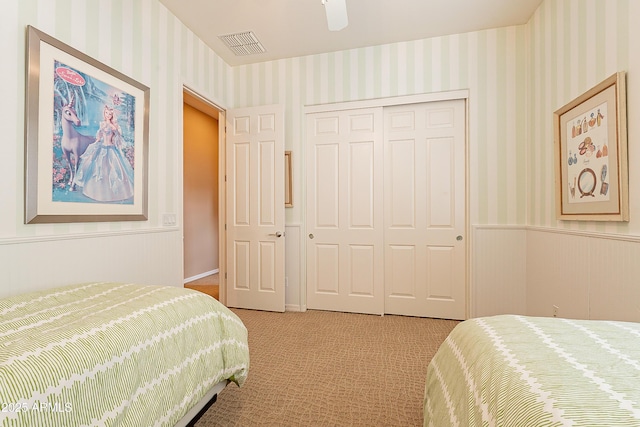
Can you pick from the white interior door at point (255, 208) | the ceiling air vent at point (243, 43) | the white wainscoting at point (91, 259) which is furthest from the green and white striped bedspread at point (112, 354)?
the ceiling air vent at point (243, 43)

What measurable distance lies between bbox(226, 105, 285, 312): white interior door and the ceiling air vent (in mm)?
612

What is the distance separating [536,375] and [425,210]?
259 cm

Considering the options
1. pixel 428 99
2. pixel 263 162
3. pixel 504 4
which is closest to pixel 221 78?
pixel 263 162

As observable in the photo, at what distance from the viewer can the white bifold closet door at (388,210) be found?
10.4 ft

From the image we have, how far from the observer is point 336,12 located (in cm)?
200

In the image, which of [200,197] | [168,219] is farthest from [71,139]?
[200,197]

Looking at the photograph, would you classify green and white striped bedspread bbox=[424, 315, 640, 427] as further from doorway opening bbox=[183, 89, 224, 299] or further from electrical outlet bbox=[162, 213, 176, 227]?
doorway opening bbox=[183, 89, 224, 299]

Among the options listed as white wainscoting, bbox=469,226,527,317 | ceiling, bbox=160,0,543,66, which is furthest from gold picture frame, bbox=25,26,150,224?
white wainscoting, bbox=469,226,527,317

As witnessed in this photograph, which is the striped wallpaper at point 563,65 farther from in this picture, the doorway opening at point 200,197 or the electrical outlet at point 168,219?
the doorway opening at point 200,197

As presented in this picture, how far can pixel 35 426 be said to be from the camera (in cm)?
77

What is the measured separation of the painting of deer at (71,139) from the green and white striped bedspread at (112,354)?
0.77m

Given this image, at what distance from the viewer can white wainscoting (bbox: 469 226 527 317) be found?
2.97m

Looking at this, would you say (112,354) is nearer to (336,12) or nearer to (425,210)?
(336,12)

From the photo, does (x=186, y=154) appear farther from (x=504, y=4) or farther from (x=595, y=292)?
(x=595, y=292)
